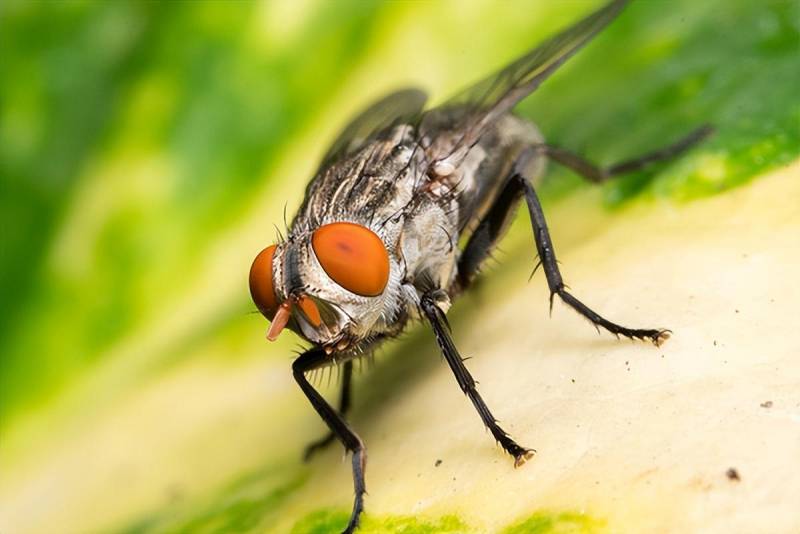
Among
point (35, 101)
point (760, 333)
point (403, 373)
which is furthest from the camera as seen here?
point (35, 101)

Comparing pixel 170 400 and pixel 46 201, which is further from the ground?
pixel 46 201

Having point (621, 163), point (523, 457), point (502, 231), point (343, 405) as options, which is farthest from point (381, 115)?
point (523, 457)

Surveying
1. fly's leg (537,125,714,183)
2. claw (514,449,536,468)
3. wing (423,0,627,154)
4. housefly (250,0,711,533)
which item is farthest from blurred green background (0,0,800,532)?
claw (514,449,536,468)

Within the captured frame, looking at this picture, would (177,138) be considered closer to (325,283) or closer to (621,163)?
(325,283)

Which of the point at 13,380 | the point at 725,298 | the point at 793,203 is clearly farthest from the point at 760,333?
the point at 13,380

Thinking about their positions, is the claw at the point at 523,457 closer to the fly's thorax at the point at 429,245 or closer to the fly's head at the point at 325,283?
the fly's head at the point at 325,283

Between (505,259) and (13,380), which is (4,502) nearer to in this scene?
(13,380)
